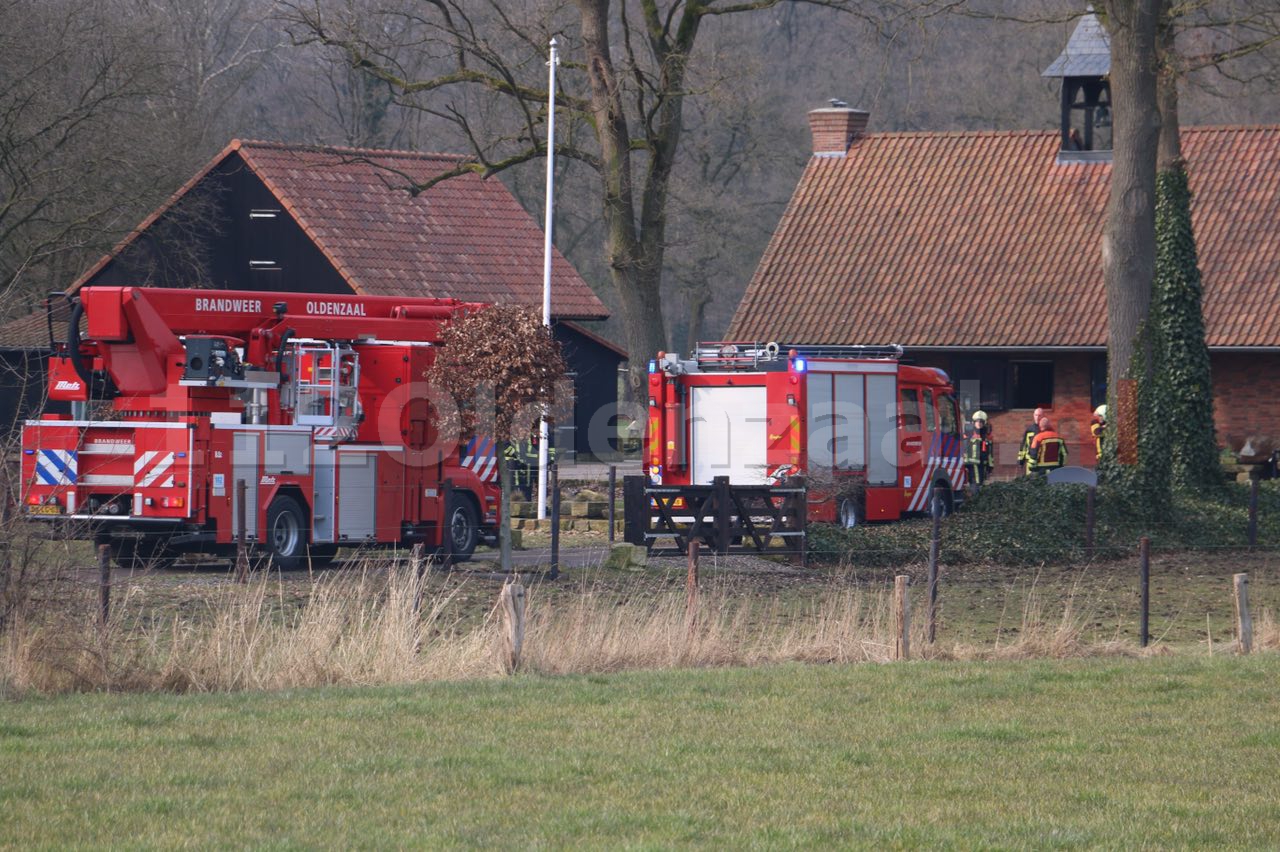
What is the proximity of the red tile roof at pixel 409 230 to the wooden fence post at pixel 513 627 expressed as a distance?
24.8 meters

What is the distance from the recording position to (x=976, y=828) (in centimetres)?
798

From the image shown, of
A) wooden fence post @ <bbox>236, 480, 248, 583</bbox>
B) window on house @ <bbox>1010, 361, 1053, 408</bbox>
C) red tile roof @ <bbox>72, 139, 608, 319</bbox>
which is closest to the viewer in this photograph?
wooden fence post @ <bbox>236, 480, 248, 583</bbox>

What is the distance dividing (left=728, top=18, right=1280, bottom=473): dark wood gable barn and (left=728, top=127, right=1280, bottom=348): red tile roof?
41 millimetres

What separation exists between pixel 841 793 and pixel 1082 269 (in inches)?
1222

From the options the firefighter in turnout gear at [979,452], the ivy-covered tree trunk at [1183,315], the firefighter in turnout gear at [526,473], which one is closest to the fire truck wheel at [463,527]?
the firefighter in turnout gear at [526,473]

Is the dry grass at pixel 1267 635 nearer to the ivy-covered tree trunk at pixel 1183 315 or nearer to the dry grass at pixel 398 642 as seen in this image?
the dry grass at pixel 398 642

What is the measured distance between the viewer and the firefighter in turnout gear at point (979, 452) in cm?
3052

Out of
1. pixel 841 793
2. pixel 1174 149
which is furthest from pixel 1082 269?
pixel 841 793

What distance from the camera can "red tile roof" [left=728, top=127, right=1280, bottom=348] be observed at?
3700cm

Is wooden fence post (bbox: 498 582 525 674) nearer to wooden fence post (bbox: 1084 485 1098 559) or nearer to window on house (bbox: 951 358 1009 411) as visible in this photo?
wooden fence post (bbox: 1084 485 1098 559)

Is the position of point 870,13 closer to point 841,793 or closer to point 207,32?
point 841,793

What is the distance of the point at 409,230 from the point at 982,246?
12850mm

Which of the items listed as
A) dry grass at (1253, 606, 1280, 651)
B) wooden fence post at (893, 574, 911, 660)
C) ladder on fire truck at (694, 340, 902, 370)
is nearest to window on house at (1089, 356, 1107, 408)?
ladder on fire truck at (694, 340, 902, 370)

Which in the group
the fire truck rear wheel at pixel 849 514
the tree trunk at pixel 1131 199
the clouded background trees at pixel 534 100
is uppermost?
the clouded background trees at pixel 534 100
